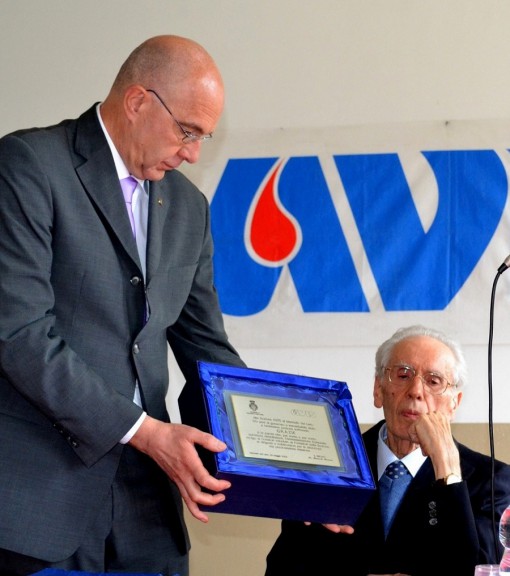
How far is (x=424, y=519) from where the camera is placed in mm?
2480

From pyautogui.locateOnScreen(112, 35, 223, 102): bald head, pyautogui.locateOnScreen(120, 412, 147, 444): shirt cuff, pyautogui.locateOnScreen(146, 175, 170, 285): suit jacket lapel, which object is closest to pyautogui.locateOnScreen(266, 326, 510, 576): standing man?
pyautogui.locateOnScreen(120, 412, 147, 444): shirt cuff

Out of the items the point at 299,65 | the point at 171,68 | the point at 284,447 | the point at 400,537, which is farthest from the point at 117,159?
the point at 299,65

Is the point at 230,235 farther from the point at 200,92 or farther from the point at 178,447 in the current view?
the point at 178,447

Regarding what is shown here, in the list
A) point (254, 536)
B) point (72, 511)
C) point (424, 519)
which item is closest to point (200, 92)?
point (72, 511)

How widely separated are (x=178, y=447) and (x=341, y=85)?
2.57m

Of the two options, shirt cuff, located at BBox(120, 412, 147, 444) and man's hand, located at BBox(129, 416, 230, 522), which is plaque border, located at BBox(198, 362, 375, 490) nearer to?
man's hand, located at BBox(129, 416, 230, 522)

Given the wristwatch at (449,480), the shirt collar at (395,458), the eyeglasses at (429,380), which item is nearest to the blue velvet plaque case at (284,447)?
the wristwatch at (449,480)

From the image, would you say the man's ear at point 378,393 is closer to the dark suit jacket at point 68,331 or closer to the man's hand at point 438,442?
the man's hand at point 438,442

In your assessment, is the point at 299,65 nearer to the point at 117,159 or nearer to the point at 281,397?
the point at 117,159

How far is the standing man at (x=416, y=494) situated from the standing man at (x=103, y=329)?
401 mm

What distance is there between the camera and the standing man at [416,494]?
7.48ft

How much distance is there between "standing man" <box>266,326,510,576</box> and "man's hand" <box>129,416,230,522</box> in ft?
1.22

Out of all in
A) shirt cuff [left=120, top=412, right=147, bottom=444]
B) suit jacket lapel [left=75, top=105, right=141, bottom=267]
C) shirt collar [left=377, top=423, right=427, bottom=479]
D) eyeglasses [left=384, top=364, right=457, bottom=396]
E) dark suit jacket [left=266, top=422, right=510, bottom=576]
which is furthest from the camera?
eyeglasses [left=384, top=364, right=457, bottom=396]

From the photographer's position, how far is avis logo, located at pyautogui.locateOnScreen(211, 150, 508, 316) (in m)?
4.05
